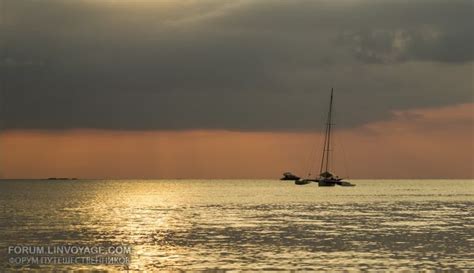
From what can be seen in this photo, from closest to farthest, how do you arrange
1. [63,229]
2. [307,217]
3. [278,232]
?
1. [278,232]
2. [63,229]
3. [307,217]

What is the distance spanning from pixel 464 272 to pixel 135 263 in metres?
24.7

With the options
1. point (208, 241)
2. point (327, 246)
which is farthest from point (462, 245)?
point (208, 241)

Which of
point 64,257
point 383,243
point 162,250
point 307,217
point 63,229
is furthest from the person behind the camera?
point 307,217

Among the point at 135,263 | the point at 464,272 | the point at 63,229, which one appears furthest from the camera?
the point at 63,229

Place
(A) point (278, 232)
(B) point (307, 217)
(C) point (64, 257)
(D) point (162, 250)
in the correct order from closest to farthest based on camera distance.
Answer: (C) point (64, 257) → (D) point (162, 250) → (A) point (278, 232) → (B) point (307, 217)

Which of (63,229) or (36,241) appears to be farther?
(63,229)

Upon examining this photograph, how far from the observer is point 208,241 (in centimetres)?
7756

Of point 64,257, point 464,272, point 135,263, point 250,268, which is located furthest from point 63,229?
point 464,272

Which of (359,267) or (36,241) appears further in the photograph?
(36,241)

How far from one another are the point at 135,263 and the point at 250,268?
945 cm

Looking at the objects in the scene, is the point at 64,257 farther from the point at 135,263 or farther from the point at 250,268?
the point at 250,268

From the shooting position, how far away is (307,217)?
118 metres

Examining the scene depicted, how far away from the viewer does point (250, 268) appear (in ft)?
186

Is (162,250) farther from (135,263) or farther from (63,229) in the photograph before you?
(63,229)
